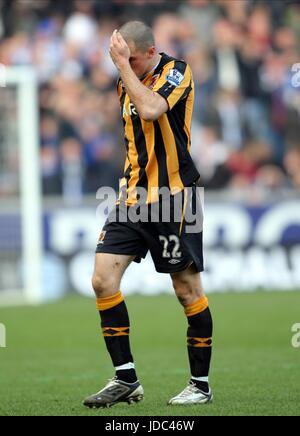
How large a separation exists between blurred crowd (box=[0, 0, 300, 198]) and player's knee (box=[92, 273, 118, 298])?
29.4 ft

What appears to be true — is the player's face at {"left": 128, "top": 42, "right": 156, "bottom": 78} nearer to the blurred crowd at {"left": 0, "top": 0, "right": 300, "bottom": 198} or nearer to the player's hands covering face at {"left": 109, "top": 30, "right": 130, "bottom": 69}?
the player's hands covering face at {"left": 109, "top": 30, "right": 130, "bottom": 69}

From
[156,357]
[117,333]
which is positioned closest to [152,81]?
[117,333]

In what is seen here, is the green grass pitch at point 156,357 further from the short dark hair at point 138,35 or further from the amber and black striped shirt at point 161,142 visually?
the short dark hair at point 138,35

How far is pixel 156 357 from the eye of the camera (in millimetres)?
9000

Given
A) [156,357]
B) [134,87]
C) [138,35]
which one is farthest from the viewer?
[156,357]

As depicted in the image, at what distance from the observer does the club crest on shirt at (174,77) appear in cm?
615

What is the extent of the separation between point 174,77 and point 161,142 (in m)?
0.42

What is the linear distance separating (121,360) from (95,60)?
34.3 ft

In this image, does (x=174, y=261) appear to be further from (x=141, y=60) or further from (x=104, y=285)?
(x=141, y=60)

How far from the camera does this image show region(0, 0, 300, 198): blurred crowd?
1547 cm

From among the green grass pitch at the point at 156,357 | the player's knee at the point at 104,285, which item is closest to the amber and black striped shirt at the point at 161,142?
the player's knee at the point at 104,285
